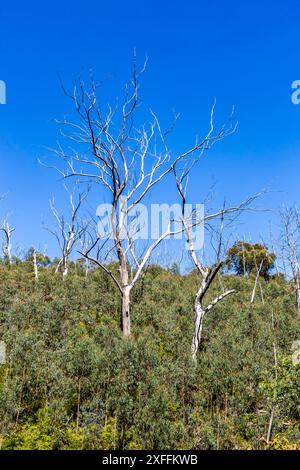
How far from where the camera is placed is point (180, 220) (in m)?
13.6

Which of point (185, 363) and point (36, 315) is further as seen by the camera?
point (36, 315)

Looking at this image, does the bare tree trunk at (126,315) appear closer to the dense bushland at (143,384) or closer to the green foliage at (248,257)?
the dense bushland at (143,384)

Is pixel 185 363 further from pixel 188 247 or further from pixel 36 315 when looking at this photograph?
pixel 36 315

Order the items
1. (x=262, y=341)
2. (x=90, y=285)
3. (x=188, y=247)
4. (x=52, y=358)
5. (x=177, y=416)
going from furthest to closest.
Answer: (x=90, y=285)
(x=188, y=247)
(x=262, y=341)
(x=52, y=358)
(x=177, y=416)

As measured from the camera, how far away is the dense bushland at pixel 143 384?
22.5 ft

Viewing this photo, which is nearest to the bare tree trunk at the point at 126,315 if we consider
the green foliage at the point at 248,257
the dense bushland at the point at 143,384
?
the dense bushland at the point at 143,384

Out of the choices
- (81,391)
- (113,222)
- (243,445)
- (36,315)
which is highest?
(113,222)

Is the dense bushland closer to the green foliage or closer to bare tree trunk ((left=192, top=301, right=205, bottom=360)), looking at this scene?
bare tree trunk ((left=192, top=301, right=205, bottom=360))

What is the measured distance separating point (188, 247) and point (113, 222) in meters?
2.83

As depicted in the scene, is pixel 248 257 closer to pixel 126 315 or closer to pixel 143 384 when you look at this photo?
pixel 126 315

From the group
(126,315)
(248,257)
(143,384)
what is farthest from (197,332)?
(248,257)

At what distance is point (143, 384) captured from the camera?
8.31 m
